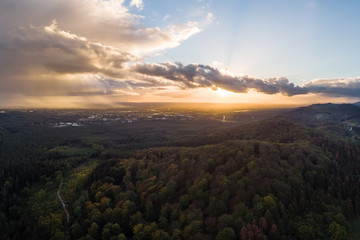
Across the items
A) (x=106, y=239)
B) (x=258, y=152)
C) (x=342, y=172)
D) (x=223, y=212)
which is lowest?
(x=106, y=239)

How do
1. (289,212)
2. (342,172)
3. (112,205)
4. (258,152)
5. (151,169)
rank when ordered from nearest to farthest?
(289,212), (112,205), (342,172), (258,152), (151,169)

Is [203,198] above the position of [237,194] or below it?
below

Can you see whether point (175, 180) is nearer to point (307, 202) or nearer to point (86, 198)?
point (86, 198)

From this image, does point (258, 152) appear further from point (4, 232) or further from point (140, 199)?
point (4, 232)

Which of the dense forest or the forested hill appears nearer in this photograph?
the forested hill

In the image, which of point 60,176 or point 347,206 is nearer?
point 347,206

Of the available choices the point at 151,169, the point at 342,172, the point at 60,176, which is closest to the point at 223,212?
the point at 151,169

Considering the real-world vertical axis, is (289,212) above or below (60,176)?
above

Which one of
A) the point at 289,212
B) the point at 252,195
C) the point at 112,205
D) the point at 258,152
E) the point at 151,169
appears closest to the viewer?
the point at 289,212

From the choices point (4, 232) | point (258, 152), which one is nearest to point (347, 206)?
point (258, 152)

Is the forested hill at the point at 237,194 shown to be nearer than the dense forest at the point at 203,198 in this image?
Yes

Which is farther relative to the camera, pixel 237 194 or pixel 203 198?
pixel 203 198
